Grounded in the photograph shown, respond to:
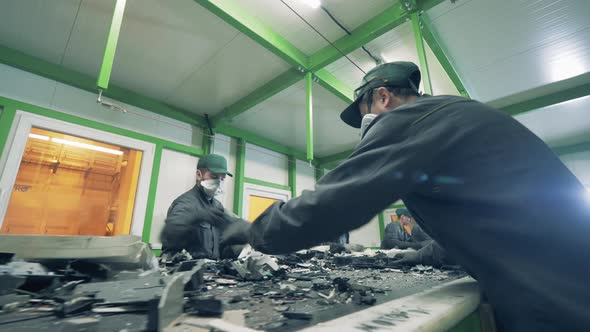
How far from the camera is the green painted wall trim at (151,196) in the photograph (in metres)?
3.14

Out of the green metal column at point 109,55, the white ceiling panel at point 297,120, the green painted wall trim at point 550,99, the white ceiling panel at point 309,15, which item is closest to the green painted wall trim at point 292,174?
A: the white ceiling panel at point 297,120

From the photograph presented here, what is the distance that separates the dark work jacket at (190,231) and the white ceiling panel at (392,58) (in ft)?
7.07

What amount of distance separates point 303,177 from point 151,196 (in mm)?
3259

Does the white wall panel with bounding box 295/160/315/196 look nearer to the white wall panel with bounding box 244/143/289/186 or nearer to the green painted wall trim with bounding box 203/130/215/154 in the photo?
the white wall panel with bounding box 244/143/289/186

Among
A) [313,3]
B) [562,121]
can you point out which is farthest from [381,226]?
[313,3]

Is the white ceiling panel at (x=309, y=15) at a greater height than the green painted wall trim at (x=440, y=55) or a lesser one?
greater

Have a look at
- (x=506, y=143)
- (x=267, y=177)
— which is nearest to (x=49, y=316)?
(x=506, y=143)

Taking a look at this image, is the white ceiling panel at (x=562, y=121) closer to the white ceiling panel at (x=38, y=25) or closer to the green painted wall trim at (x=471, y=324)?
the green painted wall trim at (x=471, y=324)

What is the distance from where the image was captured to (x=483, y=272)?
0.55 meters

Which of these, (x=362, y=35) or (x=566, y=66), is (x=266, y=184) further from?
(x=566, y=66)

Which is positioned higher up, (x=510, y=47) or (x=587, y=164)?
(x=510, y=47)

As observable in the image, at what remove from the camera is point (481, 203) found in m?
0.55

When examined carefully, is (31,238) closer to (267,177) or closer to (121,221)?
(121,221)

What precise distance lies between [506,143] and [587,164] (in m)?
6.25
